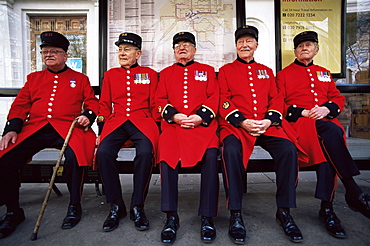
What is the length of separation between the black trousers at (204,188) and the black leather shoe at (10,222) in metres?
1.33

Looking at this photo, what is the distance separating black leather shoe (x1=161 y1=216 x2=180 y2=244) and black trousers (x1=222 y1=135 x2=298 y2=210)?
469 mm

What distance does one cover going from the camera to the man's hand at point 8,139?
228 centimetres

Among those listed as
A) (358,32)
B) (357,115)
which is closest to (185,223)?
(358,32)

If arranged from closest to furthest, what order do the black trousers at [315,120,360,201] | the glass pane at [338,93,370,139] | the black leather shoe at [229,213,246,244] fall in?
1. the black leather shoe at [229,213,246,244]
2. the black trousers at [315,120,360,201]
3. the glass pane at [338,93,370,139]

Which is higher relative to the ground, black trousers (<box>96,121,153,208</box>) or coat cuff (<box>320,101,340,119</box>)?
coat cuff (<box>320,101,340,119</box>)

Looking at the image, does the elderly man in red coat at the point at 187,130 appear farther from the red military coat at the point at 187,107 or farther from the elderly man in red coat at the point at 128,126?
the elderly man in red coat at the point at 128,126

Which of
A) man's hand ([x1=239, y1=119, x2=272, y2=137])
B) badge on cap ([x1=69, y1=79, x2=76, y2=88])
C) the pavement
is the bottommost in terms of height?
the pavement

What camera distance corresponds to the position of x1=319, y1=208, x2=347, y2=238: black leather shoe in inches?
77.0

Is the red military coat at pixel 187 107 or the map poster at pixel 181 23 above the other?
the map poster at pixel 181 23

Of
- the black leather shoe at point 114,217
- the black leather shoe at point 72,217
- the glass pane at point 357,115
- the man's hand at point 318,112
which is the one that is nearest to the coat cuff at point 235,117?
the man's hand at point 318,112

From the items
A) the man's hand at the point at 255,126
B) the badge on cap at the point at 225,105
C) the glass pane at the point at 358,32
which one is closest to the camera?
the man's hand at the point at 255,126

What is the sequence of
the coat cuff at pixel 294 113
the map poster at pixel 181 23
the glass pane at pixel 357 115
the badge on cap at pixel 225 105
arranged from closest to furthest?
the badge on cap at pixel 225 105 < the coat cuff at pixel 294 113 < the map poster at pixel 181 23 < the glass pane at pixel 357 115

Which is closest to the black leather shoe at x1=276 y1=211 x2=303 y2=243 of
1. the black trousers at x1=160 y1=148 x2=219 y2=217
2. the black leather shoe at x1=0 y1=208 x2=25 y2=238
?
the black trousers at x1=160 y1=148 x2=219 y2=217

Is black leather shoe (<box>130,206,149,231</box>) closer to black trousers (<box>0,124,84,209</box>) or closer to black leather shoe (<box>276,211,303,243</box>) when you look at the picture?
black trousers (<box>0,124,84,209</box>)
